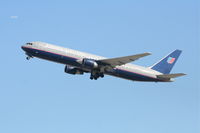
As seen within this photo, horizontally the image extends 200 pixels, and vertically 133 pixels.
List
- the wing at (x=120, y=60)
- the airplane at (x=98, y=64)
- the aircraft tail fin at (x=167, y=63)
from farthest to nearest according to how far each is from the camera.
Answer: the aircraft tail fin at (x=167, y=63) < the airplane at (x=98, y=64) < the wing at (x=120, y=60)

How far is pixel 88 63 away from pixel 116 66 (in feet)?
16.5

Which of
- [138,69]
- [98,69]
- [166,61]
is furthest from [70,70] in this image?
[166,61]

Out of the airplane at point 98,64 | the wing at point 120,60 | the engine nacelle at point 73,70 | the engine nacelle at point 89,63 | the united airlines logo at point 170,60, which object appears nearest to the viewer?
the wing at point 120,60

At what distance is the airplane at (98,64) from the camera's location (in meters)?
65.1

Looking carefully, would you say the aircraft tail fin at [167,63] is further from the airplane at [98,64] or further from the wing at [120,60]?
the wing at [120,60]

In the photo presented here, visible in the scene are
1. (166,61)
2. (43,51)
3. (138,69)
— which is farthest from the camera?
(166,61)

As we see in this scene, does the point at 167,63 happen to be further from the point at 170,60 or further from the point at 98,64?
the point at 98,64

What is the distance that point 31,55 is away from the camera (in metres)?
66.2


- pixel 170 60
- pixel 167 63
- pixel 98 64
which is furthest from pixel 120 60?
pixel 170 60

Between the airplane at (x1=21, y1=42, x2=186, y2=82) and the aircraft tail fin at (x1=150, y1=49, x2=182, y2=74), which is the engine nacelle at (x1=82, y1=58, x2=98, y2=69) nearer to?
the airplane at (x1=21, y1=42, x2=186, y2=82)

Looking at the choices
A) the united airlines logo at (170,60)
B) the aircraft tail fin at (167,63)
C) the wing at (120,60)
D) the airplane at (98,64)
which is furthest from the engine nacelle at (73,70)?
the united airlines logo at (170,60)

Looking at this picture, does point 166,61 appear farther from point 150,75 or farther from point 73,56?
point 73,56

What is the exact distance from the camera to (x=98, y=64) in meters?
67.4

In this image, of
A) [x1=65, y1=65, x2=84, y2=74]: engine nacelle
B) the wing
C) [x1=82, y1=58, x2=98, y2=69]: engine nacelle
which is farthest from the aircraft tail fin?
[x1=65, y1=65, x2=84, y2=74]: engine nacelle
